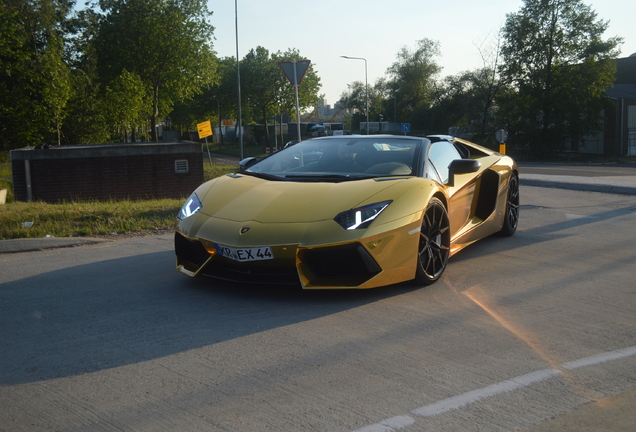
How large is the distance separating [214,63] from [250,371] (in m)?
48.9

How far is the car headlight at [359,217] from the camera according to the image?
4449mm

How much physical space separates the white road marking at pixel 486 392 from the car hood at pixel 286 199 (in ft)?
6.12

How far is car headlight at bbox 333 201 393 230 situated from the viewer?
4449mm

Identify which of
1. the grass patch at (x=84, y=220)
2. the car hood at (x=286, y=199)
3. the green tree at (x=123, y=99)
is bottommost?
the grass patch at (x=84, y=220)

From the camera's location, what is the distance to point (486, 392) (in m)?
2.90

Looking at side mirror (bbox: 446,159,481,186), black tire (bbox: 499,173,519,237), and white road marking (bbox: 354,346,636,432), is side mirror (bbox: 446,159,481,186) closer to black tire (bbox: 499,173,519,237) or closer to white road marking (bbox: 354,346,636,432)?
black tire (bbox: 499,173,519,237)

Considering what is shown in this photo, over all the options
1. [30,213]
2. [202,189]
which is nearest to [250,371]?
[202,189]

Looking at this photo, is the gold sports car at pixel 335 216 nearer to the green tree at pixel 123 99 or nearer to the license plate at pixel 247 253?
the license plate at pixel 247 253

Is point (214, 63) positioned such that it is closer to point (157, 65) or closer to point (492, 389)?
point (157, 65)

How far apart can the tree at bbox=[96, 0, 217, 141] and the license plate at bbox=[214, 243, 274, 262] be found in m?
44.0

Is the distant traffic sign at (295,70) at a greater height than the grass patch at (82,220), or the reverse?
the distant traffic sign at (295,70)

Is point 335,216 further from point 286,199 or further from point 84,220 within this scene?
point 84,220

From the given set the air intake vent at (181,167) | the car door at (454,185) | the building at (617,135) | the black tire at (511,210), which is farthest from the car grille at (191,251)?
the building at (617,135)

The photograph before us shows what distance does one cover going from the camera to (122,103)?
39.7 metres
